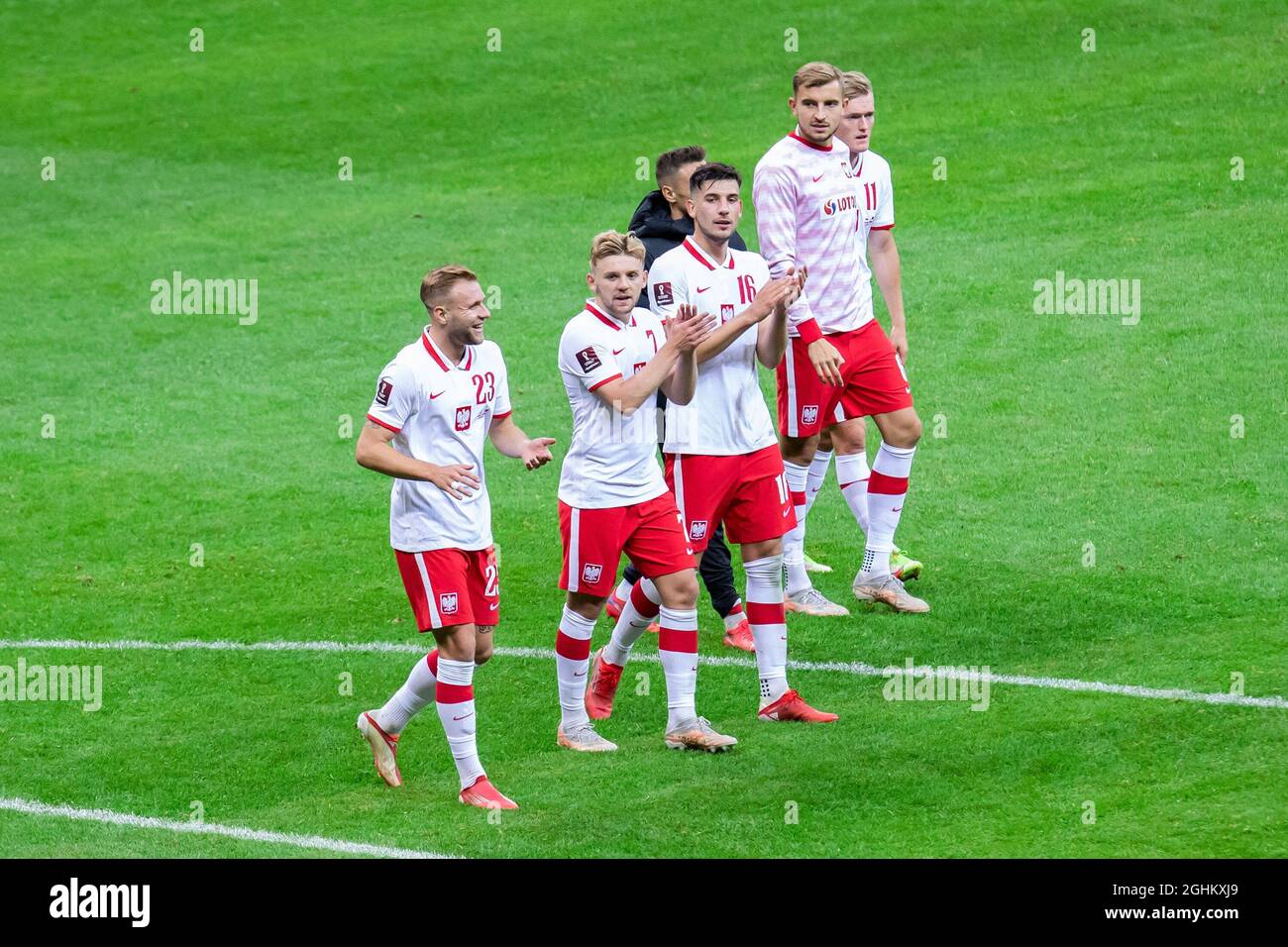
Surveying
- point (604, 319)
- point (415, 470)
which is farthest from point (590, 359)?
point (415, 470)

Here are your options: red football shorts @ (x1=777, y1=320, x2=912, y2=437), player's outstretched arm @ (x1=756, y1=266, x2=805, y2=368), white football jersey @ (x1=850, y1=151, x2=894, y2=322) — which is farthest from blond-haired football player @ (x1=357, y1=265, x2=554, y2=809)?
white football jersey @ (x1=850, y1=151, x2=894, y2=322)

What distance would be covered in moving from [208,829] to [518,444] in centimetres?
217

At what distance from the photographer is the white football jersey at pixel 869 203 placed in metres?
10.4

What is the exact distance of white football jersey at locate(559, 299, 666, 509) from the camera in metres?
8.23

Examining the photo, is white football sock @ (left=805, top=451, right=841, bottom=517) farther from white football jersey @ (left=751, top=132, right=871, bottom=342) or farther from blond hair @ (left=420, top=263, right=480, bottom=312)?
blond hair @ (left=420, top=263, right=480, bottom=312)

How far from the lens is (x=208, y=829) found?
25.4 feet

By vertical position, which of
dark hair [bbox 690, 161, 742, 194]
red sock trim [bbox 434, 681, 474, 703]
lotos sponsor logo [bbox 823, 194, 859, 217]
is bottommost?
red sock trim [bbox 434, 681, 474, 703]

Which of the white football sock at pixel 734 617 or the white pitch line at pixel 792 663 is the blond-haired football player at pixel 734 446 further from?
the white football sock at pixel 734 617

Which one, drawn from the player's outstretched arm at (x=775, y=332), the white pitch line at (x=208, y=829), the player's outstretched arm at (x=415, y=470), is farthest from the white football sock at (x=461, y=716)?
the player's outstretched arm at (x=775, y=332)

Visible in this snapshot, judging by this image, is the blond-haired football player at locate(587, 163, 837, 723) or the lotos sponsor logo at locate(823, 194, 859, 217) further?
the lotos sponsor logo at locate(823, 194, 859, 217)

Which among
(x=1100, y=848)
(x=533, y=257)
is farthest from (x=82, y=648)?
(x=533, y=257)

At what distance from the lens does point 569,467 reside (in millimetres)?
8453

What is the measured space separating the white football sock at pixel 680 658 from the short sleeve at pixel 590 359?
1.14 meters

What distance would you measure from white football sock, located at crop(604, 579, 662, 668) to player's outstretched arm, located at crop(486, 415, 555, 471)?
3.49 ft
